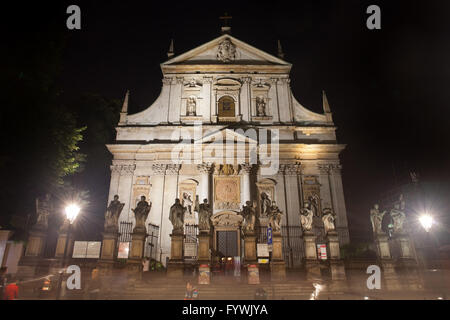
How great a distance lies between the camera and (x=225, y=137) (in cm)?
1992

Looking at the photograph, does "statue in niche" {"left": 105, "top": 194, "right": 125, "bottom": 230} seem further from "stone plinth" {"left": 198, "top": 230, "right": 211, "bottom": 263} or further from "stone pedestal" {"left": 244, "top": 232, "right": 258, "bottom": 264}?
"stone pedestal" {"left": 244, "top": 232, "right": 258, "bottom": 264}

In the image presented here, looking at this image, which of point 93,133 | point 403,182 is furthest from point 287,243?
point 403,182

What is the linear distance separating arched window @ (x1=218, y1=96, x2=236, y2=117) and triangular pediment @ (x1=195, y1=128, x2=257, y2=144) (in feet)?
8.31

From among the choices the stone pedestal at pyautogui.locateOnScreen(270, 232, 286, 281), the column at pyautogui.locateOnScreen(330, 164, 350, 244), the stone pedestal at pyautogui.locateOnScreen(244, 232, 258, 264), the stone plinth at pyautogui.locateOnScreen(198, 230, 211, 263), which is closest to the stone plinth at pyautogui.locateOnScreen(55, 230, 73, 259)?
the stone plinth at pyautogui.locateOnScreen(198, 230, 211, 263)

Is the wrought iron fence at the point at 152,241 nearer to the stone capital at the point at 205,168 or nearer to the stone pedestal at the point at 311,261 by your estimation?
the stone capital at the point at 205,168

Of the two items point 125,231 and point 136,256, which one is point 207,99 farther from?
point 136,256

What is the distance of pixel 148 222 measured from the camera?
60.9 feet

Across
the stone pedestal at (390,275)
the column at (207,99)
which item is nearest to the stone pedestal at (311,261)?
the stone pedestal at (390,275)

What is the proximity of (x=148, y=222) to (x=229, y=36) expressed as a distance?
15.1 m

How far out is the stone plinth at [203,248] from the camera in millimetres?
11250

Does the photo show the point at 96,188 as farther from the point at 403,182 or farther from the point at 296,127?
the point at 403,182

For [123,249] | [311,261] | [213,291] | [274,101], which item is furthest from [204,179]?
[213,291]

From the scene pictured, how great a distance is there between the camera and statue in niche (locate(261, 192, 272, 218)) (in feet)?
62.1

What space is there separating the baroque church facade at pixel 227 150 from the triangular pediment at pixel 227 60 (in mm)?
82
